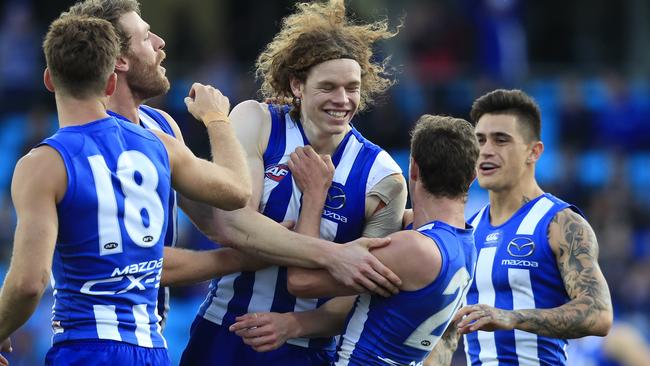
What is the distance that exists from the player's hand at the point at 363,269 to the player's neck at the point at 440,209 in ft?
0.85

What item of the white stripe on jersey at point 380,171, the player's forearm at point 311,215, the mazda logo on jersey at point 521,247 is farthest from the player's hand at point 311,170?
the mazda logo on jersey at point 521,247

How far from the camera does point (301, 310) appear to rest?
640 cm

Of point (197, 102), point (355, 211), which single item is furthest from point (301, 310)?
point (197, 102)

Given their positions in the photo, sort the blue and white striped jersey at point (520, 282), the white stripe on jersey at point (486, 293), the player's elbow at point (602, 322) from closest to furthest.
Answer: the player's elbow at point (602, 322), the blue and white striped jersey at point (520, 282), the white stripe on jersey at point (486, 293)

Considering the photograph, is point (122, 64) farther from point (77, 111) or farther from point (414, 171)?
point (414, 171)

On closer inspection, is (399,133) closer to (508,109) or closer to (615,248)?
(615,248)

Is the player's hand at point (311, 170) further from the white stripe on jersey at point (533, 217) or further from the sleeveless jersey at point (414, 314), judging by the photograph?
the white stripe on jersey at point (533, 217)

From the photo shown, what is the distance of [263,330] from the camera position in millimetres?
6125

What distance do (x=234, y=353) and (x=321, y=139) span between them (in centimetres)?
132

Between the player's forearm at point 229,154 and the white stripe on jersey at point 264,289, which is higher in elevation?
the player's forearm at point 229,154

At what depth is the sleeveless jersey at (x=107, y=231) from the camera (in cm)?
492

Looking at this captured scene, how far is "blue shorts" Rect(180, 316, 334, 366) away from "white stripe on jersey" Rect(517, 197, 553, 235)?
156cm

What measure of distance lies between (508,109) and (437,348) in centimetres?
188

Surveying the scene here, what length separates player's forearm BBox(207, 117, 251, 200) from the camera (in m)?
5.49
